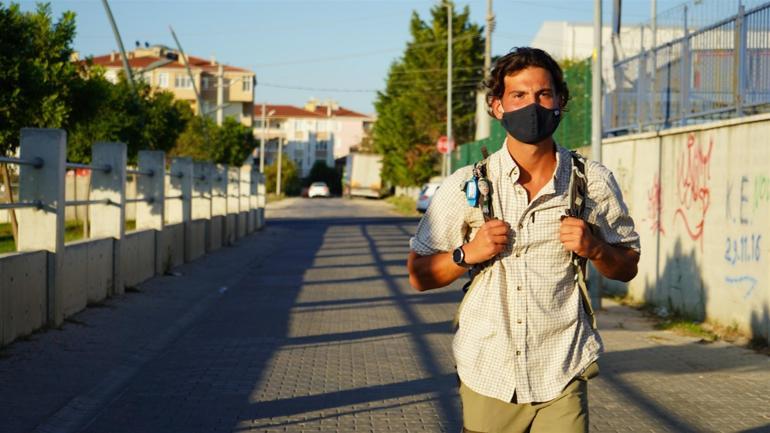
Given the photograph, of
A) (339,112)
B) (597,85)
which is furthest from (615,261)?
(339,112)

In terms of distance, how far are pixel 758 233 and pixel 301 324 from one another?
4.80m

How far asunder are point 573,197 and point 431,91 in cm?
6516

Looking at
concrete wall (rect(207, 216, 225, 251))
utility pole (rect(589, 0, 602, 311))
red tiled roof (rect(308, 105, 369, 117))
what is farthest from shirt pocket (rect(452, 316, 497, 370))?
red tiled roof (rect(308, 105, 369, 117))

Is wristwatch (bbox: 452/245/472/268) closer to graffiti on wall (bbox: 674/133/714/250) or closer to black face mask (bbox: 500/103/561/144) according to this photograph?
black face mask (bbox: 500/103/561/144)

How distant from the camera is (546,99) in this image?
390cm

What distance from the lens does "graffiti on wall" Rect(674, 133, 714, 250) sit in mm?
12977

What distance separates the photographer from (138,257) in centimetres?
1609

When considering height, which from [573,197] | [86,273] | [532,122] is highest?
[532,122]

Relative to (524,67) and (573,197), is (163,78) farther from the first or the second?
(573,197)

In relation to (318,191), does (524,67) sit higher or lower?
higher

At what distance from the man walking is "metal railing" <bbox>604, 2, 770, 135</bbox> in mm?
8457

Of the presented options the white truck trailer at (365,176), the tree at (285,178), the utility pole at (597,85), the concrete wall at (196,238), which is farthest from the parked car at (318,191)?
the utility pole at (597,85)

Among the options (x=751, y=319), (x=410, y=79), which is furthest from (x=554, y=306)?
(x=410, y=79)

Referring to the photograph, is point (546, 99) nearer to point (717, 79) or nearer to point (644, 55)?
point (717, 79)
